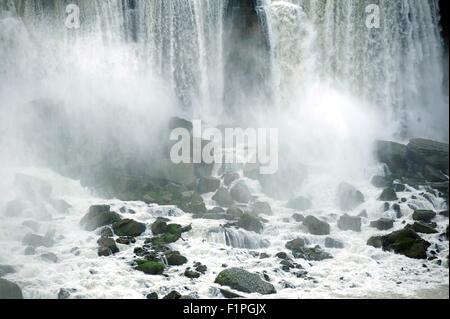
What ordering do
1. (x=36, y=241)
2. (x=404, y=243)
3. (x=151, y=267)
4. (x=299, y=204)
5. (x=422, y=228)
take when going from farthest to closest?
(x=299, y=204), (x=422, y=228), (x=404, y=243), (x=36, y=241), (x=151, y=267)

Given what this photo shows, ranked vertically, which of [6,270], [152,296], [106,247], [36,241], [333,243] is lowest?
[152,296]

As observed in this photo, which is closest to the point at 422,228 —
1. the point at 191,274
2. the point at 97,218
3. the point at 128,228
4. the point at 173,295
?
the point at 191,274

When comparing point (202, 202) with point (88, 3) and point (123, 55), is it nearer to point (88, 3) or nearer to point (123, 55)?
point (123, 55)

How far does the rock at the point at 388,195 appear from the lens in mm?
27672

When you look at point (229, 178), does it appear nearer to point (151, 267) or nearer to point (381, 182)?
point (381, 182)

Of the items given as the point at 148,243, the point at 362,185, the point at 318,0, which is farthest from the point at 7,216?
the point at 318,0

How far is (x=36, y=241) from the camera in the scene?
22.2 meters

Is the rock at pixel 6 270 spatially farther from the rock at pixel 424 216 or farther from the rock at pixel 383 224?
the rock at pixel 424 216

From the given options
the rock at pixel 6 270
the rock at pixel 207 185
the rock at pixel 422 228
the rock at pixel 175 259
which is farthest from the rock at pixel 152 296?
the rock at pixel 422 228

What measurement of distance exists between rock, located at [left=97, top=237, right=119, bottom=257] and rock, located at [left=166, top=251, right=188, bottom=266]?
2205mm

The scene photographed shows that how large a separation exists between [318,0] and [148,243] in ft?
71.2

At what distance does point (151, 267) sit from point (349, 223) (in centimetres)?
969

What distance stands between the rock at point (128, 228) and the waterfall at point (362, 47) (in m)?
16.5

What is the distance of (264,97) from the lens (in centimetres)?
3634
